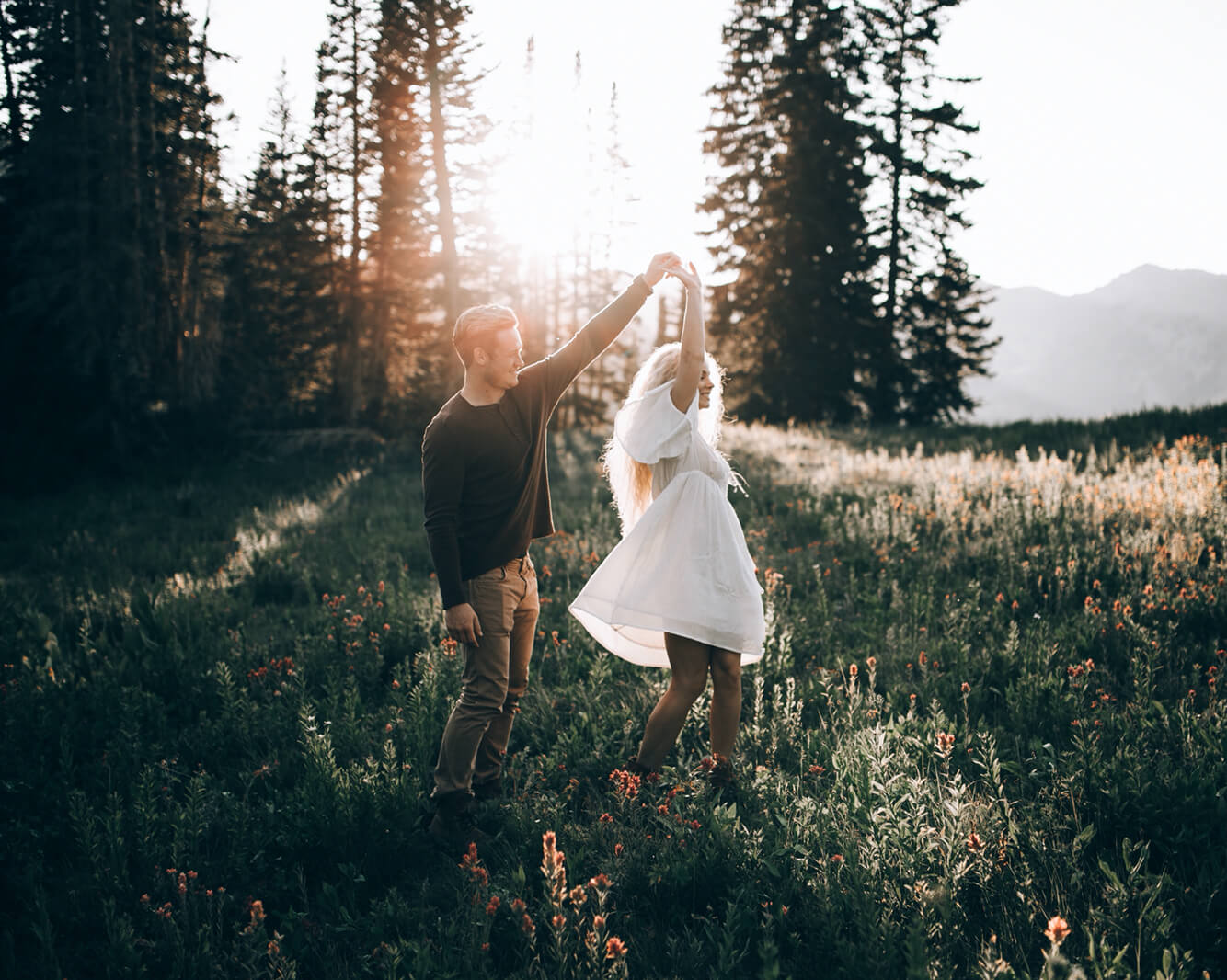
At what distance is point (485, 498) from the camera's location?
352 centimetres

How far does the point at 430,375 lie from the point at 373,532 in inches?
900

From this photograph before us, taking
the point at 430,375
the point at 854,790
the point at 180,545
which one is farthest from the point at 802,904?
the point at 430,375

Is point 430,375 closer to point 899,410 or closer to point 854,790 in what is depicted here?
point 899,410

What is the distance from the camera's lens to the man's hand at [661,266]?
364 centimetres

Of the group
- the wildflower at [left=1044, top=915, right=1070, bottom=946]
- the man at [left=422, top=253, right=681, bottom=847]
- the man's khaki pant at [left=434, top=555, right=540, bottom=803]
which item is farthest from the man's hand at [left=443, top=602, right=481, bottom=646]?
the wildflower at [left=1044, top=915, right=1070, bottom=946]

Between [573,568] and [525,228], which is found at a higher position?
[525,228]

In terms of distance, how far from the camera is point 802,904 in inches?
112

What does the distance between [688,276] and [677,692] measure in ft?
6.86

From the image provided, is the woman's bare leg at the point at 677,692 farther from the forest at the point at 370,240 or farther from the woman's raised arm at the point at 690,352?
the forest at the point at 370,240

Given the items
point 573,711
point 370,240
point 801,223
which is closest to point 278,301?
point 370,240

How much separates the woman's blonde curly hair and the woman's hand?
1.07ft

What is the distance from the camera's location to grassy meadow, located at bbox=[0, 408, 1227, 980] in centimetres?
266

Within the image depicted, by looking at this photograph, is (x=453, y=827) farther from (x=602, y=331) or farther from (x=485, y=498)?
(x=602, y=331)

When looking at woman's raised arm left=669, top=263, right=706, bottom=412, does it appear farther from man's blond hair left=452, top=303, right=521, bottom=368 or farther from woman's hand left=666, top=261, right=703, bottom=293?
man's blond hair left=452, top=303, right=521, bottom=368
